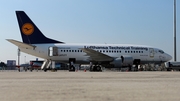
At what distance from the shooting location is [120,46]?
38250mm

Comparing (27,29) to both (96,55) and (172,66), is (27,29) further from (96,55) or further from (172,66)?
(172,66)

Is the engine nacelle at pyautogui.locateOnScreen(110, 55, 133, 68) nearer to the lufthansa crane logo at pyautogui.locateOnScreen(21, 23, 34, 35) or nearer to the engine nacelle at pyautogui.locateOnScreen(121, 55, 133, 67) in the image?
the engine nacelle at pyautogui.locateOnScreen(121, 55, 133, 67)

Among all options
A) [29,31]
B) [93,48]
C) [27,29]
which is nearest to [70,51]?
[93,48]

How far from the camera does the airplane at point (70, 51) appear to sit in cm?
3606

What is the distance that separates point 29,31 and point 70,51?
6528 mm

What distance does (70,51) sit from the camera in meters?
36.6

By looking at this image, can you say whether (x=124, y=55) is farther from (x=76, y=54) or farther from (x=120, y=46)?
(x=76, y=54)
